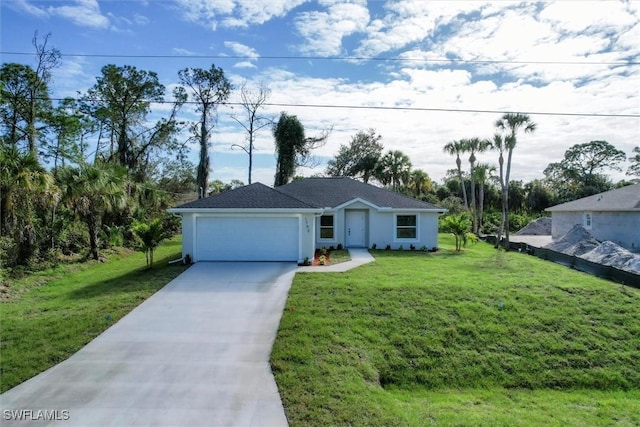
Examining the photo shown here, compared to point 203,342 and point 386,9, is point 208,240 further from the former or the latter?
point 386,9

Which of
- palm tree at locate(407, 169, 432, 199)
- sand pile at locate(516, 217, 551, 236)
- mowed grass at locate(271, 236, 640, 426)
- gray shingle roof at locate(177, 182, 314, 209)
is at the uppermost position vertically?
palm tree at locate(407, 169, 432, 199)

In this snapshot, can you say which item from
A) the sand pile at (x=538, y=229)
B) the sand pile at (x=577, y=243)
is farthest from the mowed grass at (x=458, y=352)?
the sand pile at (x=538, y=229)

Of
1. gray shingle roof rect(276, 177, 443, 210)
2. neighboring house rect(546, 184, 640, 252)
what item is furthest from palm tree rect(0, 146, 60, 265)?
neighboring house rect(546, 184, 640, 252)

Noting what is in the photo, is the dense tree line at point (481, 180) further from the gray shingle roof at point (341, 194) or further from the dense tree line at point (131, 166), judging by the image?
the gray shingle roof at point (341, 194)

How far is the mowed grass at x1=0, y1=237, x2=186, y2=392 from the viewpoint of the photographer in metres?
7.21

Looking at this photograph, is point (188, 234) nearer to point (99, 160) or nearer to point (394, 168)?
point (99, 160)

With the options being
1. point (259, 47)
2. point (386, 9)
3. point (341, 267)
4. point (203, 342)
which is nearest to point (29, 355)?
point (203, 342)

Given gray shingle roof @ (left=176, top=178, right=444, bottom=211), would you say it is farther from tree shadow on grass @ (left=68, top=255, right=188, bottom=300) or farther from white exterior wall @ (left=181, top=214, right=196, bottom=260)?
tree shadow on grass @ (left=68, top=255, right=188, bottom=300)

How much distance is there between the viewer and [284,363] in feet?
22.9

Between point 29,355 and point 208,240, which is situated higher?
point 208,240

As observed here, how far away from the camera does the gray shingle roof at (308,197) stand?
14938 millimetres

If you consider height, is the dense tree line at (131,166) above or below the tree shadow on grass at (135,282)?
above

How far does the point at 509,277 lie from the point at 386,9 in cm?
975

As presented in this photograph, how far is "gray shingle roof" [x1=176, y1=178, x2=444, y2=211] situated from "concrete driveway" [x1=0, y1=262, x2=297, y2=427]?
5374 mm
